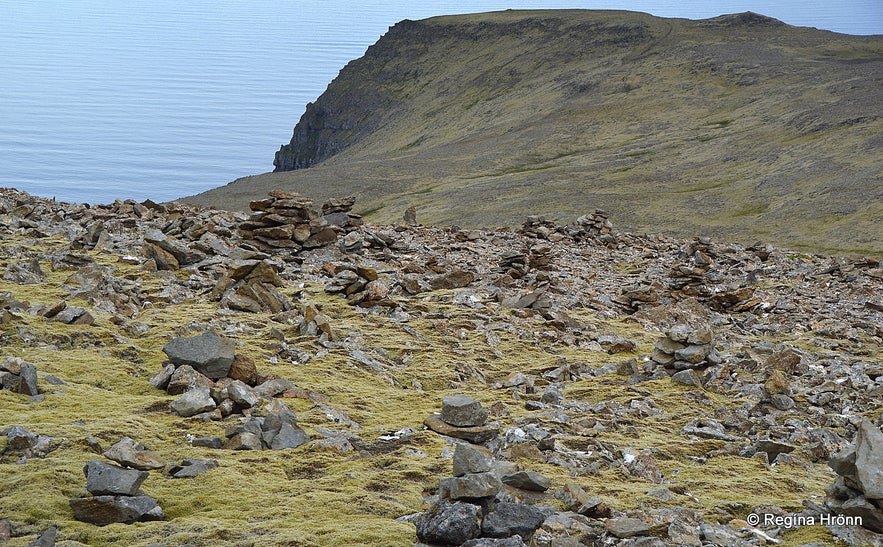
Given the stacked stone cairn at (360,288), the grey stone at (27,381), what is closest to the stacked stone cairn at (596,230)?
the stacked stone cairn at (360,288)

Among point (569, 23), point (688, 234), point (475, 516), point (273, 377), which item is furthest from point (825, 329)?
point (569, 23)

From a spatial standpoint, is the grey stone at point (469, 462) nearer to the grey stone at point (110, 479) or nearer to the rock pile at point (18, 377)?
the grey stone at point (110, 479)

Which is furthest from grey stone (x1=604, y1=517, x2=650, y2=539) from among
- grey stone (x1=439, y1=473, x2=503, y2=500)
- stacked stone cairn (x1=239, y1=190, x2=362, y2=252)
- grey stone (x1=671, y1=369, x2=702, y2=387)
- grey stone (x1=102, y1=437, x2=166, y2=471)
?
stacked stone cairn (x1=239, y1=190, x2=362, y2=252)

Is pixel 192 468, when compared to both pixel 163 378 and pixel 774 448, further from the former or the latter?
pixel 774 448

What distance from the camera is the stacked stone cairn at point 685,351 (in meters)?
12.8

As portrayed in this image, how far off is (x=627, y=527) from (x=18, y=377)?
7.32 meters

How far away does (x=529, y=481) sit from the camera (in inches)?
282

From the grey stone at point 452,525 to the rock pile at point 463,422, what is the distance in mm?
2896

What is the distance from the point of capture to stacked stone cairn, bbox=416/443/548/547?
592 centimetres

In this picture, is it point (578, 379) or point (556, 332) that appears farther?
point (556, 332)

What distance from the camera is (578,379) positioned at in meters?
12.5

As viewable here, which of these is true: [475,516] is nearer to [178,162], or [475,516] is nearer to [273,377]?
[273,377]

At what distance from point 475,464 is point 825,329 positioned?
12092mm

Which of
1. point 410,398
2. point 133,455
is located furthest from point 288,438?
point 410,398
